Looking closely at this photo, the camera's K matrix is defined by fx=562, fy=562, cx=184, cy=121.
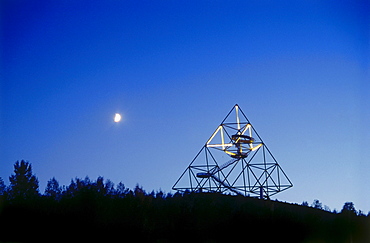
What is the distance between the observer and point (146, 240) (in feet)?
51.9

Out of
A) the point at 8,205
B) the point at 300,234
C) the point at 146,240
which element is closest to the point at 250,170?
the point at 300,234

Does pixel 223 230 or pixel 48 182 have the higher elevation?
pixel 48 182

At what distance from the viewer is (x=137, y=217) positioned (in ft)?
52.5

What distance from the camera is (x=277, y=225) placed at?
19438 mm

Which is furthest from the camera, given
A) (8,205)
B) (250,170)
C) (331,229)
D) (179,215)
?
(250,170)

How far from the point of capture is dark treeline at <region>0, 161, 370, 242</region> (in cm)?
1469

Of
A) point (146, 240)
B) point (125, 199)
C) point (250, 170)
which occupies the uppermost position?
point (250, 170)

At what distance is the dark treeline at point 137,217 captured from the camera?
1469 cm

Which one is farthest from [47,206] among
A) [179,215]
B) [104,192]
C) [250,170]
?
[250,170]

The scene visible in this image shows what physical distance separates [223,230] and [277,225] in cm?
270

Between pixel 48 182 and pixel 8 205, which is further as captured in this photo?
pixel 48 182

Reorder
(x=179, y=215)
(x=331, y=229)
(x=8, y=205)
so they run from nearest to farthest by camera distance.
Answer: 1. (x=8, y=205)
2. (x=179, y=215)
3. (x=331, y=229)

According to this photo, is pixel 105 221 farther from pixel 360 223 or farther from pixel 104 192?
pixel 360 223

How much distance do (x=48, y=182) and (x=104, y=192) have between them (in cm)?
201
